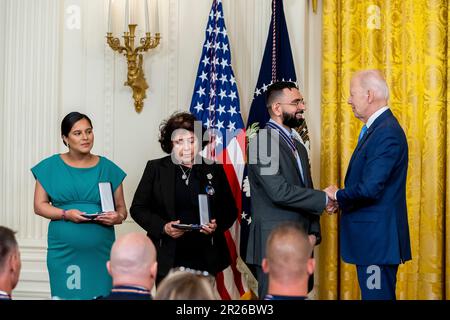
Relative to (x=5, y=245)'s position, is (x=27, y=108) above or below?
above

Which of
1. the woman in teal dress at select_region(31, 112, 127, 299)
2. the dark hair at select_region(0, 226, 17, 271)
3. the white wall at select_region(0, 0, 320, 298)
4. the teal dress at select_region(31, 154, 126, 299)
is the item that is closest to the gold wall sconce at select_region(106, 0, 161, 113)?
the white wall at select_region(0, 0, 320, 298)

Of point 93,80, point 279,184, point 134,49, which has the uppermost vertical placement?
point 134,49

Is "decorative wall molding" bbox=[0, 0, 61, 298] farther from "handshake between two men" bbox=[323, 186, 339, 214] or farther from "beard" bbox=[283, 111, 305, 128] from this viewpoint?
"handshake between two men" bbox=[323, 186, 339, 214]

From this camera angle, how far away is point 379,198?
4785 millimetres

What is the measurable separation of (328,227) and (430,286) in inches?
36.0

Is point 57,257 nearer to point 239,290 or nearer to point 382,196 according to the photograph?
point 239,290

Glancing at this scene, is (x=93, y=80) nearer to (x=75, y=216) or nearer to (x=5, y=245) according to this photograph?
(x=75, y=216)

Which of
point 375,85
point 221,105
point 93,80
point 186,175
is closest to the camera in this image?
point 375,85

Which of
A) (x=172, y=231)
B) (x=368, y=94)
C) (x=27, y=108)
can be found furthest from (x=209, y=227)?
(x=27, y=108)

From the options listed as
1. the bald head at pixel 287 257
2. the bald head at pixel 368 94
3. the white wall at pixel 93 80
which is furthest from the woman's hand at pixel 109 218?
the bald head at pixel 287 257

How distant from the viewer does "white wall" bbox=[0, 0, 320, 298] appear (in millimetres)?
6410

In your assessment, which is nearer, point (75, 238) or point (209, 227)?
point (209, 227)

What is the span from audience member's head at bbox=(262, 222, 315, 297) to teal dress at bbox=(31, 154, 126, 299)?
7.63 ft

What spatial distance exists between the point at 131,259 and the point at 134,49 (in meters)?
3.51
